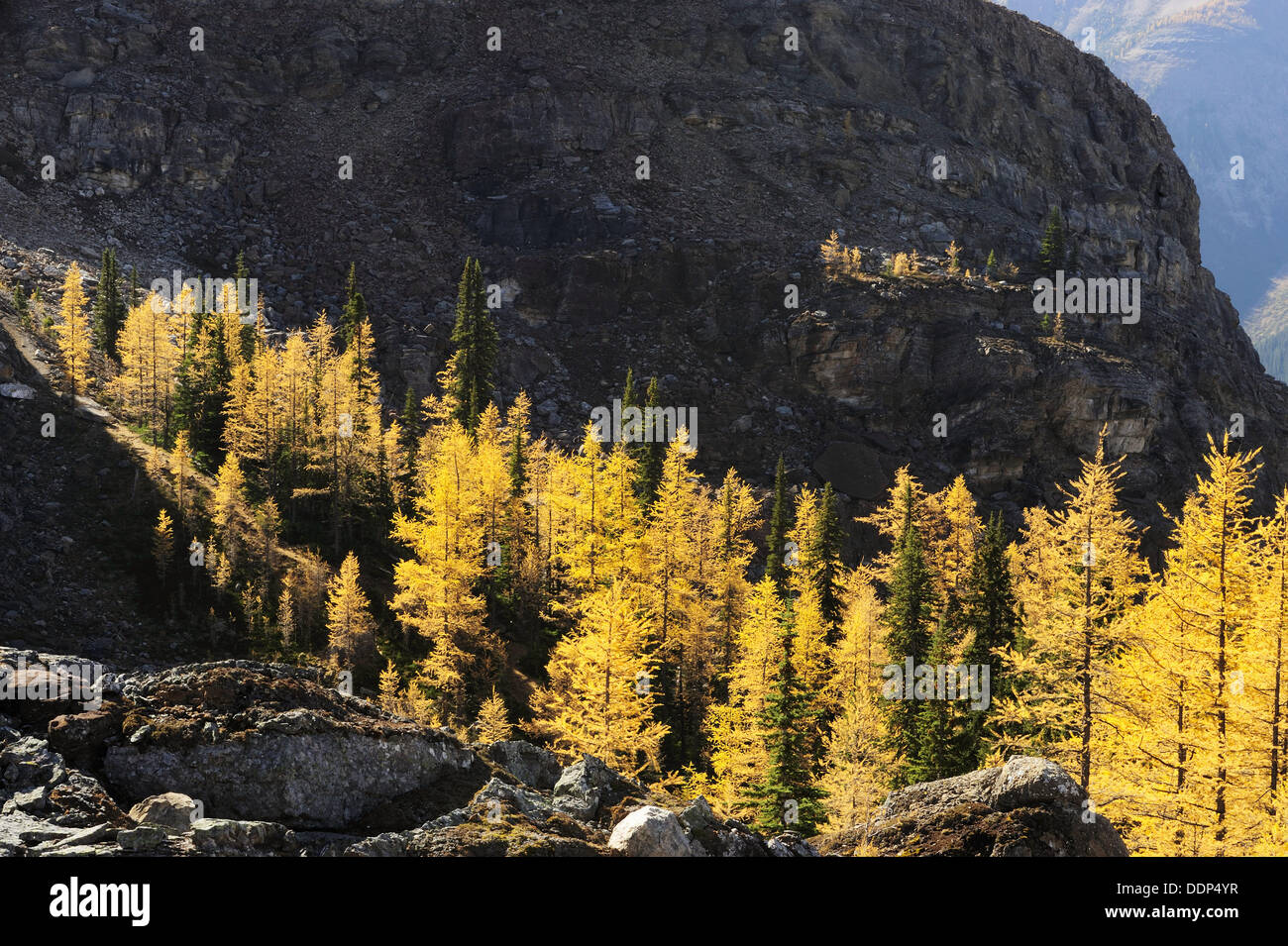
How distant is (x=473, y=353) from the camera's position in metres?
64.2

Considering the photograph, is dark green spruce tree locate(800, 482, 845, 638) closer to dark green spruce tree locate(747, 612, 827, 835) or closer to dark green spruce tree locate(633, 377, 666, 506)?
dark green spruce tree locate(633, 377, 666, 506)

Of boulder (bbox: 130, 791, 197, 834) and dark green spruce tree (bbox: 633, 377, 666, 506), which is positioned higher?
dark green spruce tree (bbox: 633, 377, 666, 506)

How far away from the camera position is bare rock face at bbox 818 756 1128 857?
11.2m

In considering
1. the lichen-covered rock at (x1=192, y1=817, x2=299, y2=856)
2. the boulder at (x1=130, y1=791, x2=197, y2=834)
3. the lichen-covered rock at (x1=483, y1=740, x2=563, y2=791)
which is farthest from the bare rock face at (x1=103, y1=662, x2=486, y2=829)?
the lichen-covered rock at (x1=483, y1=740, x2=563, y2=791)

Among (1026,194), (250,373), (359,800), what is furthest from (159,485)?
(1026,194)

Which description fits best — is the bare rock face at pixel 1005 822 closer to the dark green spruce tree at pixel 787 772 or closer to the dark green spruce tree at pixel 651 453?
the dark green spruce tree at pixel 787 772

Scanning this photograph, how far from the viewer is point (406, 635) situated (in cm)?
3956

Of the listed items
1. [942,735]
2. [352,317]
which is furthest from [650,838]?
[352,317]

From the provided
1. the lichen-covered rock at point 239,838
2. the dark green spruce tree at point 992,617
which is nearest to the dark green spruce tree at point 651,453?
the dark green spruce tree at point 992,617

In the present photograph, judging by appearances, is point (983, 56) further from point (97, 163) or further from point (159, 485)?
point (159, 485)

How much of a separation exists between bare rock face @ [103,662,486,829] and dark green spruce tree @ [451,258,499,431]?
49099 millimetres

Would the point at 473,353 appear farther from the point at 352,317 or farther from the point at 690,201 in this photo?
the point at 690,201

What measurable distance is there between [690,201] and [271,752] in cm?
9439
